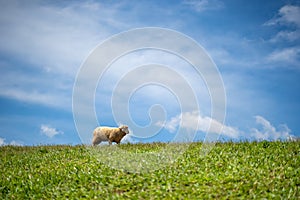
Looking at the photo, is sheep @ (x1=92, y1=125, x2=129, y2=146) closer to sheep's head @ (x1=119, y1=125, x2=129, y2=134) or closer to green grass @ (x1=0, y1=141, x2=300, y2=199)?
sheep's head @ (x1=119, y1=125, x2=129, y2=134)

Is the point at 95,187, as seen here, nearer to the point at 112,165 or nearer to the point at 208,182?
the point at 112,165

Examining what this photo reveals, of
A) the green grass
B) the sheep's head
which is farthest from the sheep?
the green grass

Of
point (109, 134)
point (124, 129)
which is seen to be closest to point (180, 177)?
point (124, 129)

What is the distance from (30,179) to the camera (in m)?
13.8

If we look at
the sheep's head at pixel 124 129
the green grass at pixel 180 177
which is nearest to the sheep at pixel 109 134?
the sheep's head at pixel 124 129

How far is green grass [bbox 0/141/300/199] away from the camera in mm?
10695

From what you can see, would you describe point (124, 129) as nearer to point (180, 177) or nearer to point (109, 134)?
point (109, 134)

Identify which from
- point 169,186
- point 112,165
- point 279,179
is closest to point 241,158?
point 279,179

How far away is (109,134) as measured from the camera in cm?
2023

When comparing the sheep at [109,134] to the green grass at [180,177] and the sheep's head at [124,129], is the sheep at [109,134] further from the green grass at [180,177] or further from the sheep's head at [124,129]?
the green grass at [180,177]

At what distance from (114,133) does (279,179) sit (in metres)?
10.3

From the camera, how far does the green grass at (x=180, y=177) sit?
1070cm

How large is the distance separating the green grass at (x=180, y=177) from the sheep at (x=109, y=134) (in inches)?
141

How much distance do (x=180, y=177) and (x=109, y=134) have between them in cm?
895
